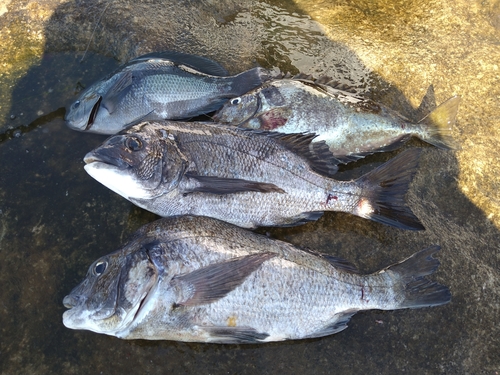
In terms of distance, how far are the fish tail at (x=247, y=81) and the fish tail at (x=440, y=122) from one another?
1.51 meters

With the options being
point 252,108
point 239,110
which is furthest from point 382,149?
point 239,110

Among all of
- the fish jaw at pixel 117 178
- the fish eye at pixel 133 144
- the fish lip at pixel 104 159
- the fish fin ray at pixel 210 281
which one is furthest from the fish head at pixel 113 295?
the fish eye at pixel 133 144

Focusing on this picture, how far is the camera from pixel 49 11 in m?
4.02

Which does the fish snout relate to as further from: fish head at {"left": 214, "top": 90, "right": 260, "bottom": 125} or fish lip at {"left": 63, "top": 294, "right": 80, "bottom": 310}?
fish head at {"left": 214, "top": 90, "right": 260, "bottom": 125}

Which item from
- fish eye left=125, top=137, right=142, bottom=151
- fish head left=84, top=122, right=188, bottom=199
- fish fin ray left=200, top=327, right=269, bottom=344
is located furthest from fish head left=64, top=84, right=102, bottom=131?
fish fin ray left=200, top=327, right=269, bottom=344

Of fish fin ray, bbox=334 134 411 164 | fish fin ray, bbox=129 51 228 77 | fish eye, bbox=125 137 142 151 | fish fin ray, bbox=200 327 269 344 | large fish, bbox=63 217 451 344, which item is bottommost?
fish fin ray, bbox=200 327 269 344

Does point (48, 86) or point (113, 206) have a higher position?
point (48, 86)

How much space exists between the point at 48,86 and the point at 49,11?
91cm

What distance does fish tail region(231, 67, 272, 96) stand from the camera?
11.3ft

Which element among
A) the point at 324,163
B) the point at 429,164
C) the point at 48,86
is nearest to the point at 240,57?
the point at 324,163

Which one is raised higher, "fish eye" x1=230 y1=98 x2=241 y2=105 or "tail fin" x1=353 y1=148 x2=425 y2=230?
"fish eye" x1=230 y1=98 x2=241 y2=105

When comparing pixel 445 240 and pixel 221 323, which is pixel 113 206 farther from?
pixel 445 240

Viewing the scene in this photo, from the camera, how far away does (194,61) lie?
12.0ft

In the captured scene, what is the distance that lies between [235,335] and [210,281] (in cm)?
39
